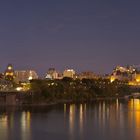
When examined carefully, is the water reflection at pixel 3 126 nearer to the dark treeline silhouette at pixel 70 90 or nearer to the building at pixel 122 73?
the dark treeline silhouette at pixel 70 90

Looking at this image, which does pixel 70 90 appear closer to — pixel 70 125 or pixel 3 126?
pixel 70 125

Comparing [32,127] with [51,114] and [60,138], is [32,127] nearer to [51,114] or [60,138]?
[60,138]

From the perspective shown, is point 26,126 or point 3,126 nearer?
point 3,126

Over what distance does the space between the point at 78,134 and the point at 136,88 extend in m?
34.9

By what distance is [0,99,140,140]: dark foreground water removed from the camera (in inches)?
496

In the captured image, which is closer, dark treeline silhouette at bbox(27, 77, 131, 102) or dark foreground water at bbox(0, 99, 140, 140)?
dark foreground water at bbox(0, 99, 140, 140)

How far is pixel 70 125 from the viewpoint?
1473 centimetres

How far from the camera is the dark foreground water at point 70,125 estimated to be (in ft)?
41.3

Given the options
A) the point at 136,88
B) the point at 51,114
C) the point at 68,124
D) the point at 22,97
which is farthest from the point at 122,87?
the point at 68,124

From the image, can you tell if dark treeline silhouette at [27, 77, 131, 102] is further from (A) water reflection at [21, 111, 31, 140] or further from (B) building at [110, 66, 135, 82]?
(B) building at [110, 66, 135, 82]

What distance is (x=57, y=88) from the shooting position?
26797mm

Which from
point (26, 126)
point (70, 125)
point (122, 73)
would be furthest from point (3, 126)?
point (122, 73)

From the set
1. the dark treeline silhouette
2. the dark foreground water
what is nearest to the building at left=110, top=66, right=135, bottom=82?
the dark treeline silhouette

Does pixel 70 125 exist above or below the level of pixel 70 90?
below
